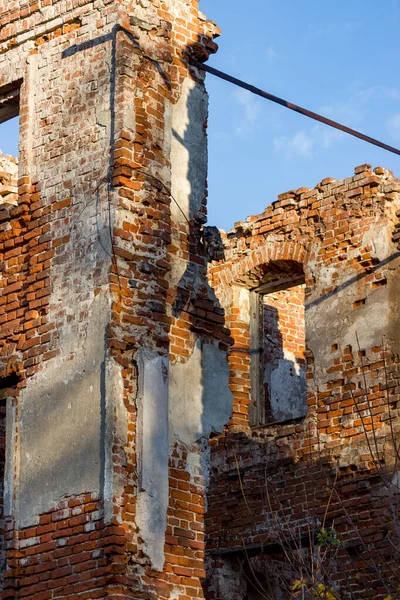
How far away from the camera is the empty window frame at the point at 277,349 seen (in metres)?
14.8

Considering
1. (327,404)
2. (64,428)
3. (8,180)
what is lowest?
(64,428)

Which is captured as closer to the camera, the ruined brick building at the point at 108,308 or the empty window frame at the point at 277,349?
the ruined brick building at the point at 108,308

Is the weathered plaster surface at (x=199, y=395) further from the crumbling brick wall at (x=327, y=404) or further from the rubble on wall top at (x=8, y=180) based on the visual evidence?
the crumbling brick wall at (x=327, y=404)

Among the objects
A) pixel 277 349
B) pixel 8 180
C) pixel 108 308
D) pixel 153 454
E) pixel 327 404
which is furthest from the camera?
pixel 277 349

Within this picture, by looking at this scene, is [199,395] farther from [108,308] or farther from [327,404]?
[327,404]

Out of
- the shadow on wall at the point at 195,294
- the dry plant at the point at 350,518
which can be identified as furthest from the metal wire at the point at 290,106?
the dry plant at the point at 350,518

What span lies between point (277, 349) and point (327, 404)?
2.70m

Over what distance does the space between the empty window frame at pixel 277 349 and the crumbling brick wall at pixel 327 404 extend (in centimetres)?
16

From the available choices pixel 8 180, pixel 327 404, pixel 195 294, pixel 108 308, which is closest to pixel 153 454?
pixel 108 308

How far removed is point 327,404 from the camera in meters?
13.5

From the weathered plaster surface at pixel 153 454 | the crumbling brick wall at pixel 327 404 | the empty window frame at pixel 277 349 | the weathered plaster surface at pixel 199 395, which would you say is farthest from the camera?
the empty window frame at pixel 277 349

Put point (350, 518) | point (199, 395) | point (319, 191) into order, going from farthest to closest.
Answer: point (319, 191) → point (350, 518) → point (199, 395)

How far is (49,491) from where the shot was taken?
31.1 ft

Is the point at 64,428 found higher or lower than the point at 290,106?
lower
